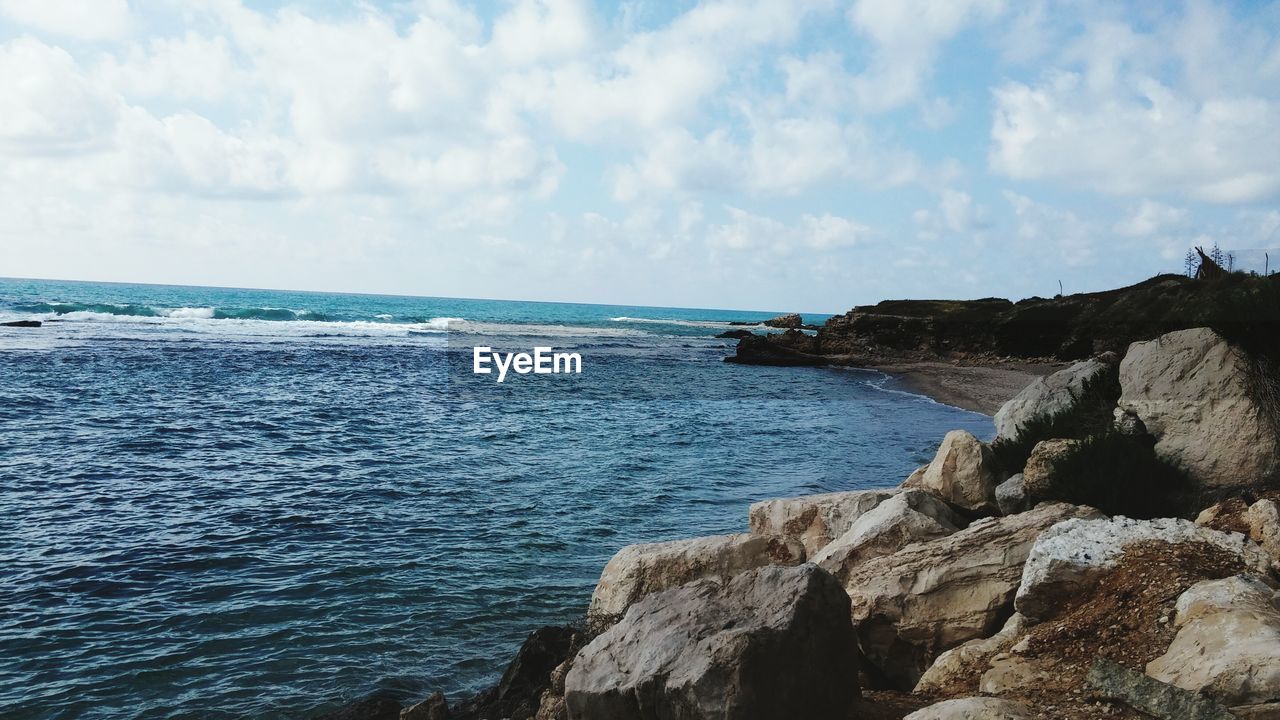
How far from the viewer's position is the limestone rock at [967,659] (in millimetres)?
6141

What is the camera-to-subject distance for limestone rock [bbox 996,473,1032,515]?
9484 mm

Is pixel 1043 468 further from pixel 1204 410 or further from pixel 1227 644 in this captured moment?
pixel 1227 644

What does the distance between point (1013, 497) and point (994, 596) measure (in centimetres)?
294

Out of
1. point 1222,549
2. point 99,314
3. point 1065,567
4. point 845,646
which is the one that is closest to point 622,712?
point 845,646

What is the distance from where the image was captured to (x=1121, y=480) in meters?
8.75

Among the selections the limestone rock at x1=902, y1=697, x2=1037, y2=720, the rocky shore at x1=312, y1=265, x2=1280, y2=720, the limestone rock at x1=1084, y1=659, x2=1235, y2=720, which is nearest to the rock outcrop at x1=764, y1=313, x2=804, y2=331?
the rocky shore at x1=312, y1=265, x2=1280, y2=720

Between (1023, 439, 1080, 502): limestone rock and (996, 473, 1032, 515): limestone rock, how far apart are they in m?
0.06

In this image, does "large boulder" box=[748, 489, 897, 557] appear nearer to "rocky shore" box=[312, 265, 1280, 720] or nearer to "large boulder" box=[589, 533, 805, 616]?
"rocky shore" box=[312, 265, 1280, 720]

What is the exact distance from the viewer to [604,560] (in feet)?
41.6

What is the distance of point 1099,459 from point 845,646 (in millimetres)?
5017

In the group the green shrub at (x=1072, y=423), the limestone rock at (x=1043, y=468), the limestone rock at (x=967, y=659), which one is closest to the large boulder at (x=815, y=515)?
the limestone rock at (x=1043, y=468)

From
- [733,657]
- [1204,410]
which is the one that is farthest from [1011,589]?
[1204,410]

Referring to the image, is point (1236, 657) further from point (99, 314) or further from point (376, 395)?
point (99, 314)

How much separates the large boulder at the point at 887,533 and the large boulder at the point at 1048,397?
4.34 metres
